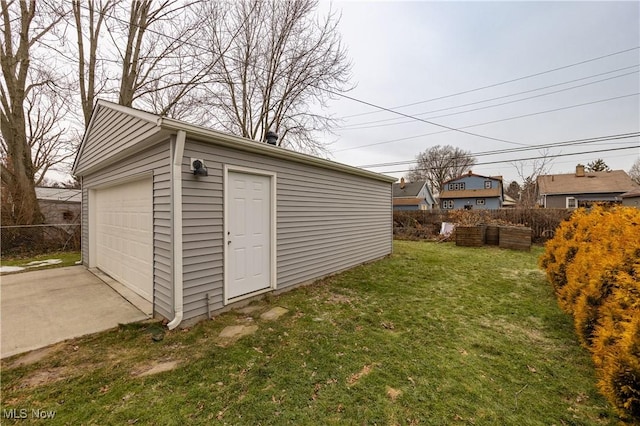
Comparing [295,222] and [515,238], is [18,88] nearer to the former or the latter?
[295,222]

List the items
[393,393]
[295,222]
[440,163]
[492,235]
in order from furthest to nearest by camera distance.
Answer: [440,163] < [492,235] < [295,222] < [393,393]

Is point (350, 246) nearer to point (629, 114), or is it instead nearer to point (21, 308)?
point (21, 308)

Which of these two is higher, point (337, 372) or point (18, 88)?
point (18, 88)

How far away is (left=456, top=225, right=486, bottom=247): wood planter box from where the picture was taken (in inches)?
391

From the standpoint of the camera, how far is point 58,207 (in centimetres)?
1216

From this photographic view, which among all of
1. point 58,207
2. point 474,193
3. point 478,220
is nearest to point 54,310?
point 58,207

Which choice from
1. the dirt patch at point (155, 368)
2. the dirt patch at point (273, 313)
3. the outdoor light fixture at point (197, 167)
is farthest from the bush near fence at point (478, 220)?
the dirt patch at point (155, 368)

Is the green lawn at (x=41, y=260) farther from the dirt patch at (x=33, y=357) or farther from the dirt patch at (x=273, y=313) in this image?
the dirt patch at (x=273, y=313)

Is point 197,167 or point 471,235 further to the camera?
point 471,235

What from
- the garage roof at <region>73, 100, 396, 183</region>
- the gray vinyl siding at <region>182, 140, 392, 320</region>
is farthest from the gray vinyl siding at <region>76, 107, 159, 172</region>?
the gray vinyl siding at <region>182, 140, 392, 320</region>

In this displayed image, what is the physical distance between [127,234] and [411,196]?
29259 millimetres

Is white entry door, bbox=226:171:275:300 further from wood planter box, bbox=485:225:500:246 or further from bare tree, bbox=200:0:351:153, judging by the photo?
wood planter box, bbox=485:225:500:246

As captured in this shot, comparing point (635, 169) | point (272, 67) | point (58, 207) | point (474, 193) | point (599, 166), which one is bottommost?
point (58, 207)

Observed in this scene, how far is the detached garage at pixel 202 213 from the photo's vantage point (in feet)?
10.8
